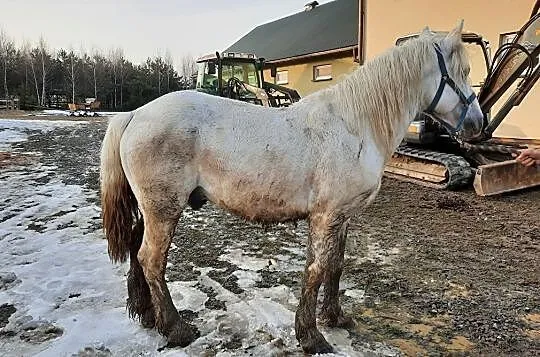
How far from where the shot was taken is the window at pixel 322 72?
16516 millimetres

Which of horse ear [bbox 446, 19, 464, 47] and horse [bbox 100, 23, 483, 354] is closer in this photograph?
horse [bbox 100, 23, 483, 354]

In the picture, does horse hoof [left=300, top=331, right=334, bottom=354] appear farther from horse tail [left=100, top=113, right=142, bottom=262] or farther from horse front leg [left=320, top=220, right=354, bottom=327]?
horse tail [left=100, top=113, right=142, bottom=262]

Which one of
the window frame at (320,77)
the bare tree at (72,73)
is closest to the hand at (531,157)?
the window frame at (320,77)

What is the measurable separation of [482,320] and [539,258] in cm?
147

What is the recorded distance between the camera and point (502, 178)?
5844 mm

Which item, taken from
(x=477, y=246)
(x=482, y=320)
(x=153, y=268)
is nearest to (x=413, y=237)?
(x=477, y=246)

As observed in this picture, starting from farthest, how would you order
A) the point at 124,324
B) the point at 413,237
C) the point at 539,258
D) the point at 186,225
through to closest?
the point at 186,225 < the point at 413,237 < the point at 539,258 < the point at 124,324

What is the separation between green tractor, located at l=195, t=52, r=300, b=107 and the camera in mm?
10992

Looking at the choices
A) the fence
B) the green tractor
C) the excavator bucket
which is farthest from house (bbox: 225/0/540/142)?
the fence

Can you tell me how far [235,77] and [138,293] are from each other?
32.0 feet

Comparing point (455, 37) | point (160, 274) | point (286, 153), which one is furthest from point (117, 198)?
point (455, 37)

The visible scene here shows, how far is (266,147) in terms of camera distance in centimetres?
241

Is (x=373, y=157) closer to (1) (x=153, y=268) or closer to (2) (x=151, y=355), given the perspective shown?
(1) (x=153, y=268)

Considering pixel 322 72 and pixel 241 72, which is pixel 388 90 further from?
pixel 322 72
